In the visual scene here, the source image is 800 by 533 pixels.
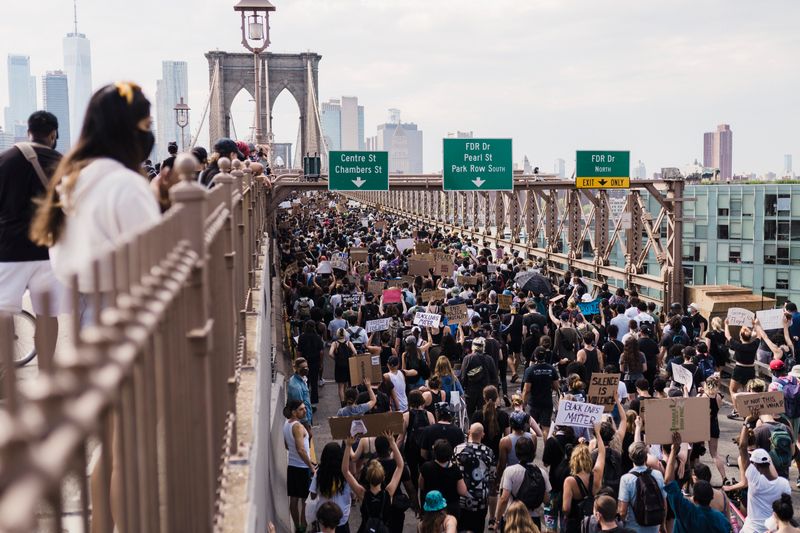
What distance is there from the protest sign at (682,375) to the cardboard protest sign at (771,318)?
3.60 m

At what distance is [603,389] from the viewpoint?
384 inches

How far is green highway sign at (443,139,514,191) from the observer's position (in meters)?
26.3

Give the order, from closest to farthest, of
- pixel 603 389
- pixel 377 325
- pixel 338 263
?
pixel 603 389 → pixel 377 325 → pixel 338 263

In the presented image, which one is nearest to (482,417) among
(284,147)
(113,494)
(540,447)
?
(540,447)

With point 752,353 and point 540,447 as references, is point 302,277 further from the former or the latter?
point 752,353

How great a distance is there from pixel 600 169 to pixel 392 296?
10952 millimetres

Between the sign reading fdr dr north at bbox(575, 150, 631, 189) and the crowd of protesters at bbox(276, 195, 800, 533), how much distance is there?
8696 mm

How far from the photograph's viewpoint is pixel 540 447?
39.3ft

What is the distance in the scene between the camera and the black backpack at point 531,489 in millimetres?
7367

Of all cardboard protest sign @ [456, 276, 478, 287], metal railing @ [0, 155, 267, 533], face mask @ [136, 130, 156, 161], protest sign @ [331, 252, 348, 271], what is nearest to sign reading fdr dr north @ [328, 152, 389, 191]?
protest sign @ [331, 252, 348, 271]

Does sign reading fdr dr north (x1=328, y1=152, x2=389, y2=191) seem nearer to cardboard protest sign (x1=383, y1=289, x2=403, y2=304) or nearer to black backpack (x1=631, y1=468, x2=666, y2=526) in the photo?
cardboard protest sign (x1=383, y1=289, x2=403, y2=304)

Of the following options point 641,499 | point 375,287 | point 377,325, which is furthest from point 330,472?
point 375,287

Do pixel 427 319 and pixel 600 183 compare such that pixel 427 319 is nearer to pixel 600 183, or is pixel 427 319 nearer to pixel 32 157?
pixel 32 157

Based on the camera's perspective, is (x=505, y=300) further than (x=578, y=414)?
→ Yes
